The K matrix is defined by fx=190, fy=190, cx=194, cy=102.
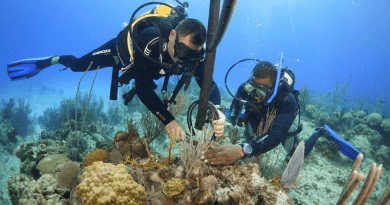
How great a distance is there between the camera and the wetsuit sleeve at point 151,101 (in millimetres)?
3314

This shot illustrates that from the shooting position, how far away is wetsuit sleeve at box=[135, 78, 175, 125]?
331cm

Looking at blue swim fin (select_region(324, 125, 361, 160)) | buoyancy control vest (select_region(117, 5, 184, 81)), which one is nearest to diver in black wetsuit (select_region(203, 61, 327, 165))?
blue swim fin (select_region(324, 125, 361, 160))

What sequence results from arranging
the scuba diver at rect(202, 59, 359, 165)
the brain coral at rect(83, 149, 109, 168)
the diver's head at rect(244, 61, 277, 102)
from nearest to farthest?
the scuba diver at rect(202, 59, 359, 165)
the brain coral at rect(83, 149, 109, 168)
the diver's head at rect(244, 61, 277, 102)

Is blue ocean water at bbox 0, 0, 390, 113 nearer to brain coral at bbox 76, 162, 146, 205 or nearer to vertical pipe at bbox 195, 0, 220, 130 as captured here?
vertical pipe at bbox 195, 0, 220, 130

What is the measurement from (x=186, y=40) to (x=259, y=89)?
190cm

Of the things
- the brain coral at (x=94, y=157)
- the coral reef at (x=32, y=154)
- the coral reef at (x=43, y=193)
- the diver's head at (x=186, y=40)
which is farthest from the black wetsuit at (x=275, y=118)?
the coral reef at (x=32, y=154)

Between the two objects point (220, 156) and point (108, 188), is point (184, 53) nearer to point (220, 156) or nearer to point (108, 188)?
point (220, 156)

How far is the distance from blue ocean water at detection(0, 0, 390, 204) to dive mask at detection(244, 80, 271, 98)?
77823mm

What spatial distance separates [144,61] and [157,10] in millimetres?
1673

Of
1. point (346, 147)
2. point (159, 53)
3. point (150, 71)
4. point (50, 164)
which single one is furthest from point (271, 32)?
point (50, 164)

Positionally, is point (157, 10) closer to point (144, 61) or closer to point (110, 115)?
point (144, 61)

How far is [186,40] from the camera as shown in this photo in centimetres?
339

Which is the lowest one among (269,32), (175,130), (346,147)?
(346,147)

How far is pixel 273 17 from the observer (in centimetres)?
10531
